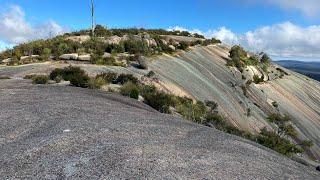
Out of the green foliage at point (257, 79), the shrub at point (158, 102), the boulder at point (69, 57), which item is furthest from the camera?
the green foliage at point (257, 79)

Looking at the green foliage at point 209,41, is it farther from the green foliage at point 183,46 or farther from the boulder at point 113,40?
the boulder at point 113,40

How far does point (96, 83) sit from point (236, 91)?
25.0 m

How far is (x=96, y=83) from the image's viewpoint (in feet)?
102

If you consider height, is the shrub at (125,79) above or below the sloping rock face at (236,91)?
above

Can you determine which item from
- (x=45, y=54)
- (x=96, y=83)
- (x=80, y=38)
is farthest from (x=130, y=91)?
(x=80, y=38)

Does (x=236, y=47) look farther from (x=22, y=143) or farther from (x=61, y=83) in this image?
(x=22, y=143)

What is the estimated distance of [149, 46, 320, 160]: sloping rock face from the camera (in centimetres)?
4406

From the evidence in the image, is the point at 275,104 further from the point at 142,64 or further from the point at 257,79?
the point at 142,64

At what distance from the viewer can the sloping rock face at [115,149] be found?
12742 mm

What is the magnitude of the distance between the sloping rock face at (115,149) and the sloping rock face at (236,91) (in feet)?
67.7

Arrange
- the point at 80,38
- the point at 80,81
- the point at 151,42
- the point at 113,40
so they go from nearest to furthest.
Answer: the point at 80,81, the point at 113,40, the point at 80,38, the point at 151,42

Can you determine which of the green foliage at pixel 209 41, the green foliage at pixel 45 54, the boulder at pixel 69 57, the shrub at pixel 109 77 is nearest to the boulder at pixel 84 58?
the boulder at pixel 69 57

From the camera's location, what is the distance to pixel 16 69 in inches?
1470

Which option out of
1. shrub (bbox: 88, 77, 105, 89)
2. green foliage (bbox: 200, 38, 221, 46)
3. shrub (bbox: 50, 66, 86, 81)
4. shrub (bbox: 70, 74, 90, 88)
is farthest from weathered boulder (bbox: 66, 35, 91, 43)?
shrub (bbox: 70, 74, 90, 88)
